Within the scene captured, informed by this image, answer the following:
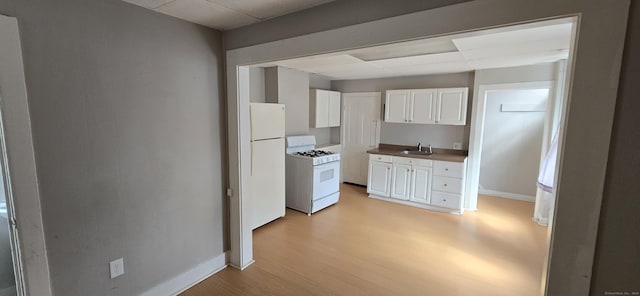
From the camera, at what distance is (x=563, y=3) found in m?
1.23

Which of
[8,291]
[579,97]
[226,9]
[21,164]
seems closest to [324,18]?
[226,9]

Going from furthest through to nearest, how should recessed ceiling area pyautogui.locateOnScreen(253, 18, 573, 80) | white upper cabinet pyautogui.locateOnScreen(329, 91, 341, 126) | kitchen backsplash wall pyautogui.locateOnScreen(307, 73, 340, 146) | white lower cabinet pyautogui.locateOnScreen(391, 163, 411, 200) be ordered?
white upper cabinet pyautogui.locateOnScreen(329, 91, 341, 126) < kitchen backsplash wall pyautogui.locateOnScreen(307, 73, 340, 146) < white lower cabinet pyautogui.locateOnScreen(391, 163, 411, 200) < recessed ceiling area pyautogui.locateOnScreen(253, 18, 573, 80)

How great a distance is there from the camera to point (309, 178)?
13.5 ft

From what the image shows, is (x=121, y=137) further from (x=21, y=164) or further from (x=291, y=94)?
(x=291, y=94)

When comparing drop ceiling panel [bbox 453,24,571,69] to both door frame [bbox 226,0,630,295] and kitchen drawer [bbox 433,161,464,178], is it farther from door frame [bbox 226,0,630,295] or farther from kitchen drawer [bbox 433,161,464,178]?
kitchen drawer [bbox 433,161,464,178]

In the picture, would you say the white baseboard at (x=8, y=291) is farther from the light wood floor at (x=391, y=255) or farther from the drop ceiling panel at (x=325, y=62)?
the drop ceiling panel at (x=325, y=62)

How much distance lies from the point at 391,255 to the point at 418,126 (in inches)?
113

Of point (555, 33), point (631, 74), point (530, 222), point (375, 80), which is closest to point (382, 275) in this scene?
point (631, 74)

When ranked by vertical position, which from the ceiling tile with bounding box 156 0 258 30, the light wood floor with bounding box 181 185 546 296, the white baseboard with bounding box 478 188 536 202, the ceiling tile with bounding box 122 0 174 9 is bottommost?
the light wood floor with bounding box 181 185 546 296

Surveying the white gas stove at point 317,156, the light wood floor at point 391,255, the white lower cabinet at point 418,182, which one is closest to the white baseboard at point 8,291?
the light wood floor at point 391,255

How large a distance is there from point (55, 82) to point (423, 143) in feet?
16.3

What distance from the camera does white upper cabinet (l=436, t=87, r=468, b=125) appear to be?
438 cm

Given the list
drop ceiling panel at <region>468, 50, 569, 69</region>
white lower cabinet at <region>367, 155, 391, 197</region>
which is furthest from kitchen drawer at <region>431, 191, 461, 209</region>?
drop ceiling panel at <region>468, 50, 569, 69</region>

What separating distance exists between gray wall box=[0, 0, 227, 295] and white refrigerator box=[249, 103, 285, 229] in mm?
850
